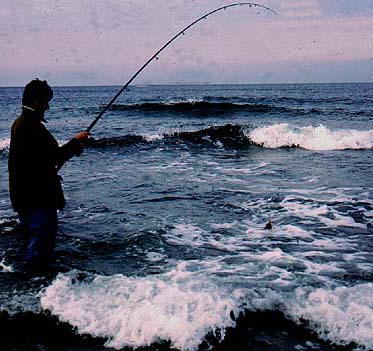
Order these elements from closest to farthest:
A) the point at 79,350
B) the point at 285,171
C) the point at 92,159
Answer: the point at 79,350 → the point at 285,171 → the point at 92,159

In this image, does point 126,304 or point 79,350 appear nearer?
point 79,350

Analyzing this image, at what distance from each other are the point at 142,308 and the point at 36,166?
161cm

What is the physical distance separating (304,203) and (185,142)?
9642mm

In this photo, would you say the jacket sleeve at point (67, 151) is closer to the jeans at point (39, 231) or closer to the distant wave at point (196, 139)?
the jeans at point (39, 231)

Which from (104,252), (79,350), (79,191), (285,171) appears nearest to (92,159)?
(79,191)

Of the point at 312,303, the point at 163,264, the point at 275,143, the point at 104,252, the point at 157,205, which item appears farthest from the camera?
the point at 275,143

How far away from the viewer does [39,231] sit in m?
4.18

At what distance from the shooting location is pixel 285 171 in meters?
10.4

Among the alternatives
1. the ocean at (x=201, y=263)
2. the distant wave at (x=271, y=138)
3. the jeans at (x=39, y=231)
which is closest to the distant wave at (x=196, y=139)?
the distant wave at (x=271, y=138)

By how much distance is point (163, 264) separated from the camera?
482 cm

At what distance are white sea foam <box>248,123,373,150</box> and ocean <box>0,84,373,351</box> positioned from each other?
12.5 feet

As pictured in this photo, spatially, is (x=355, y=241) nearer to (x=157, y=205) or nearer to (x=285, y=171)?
(x=157, y=205)

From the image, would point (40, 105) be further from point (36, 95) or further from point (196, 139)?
point (196, 139)

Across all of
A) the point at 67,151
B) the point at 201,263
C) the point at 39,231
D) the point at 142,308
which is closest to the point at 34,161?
the point at 67,151
